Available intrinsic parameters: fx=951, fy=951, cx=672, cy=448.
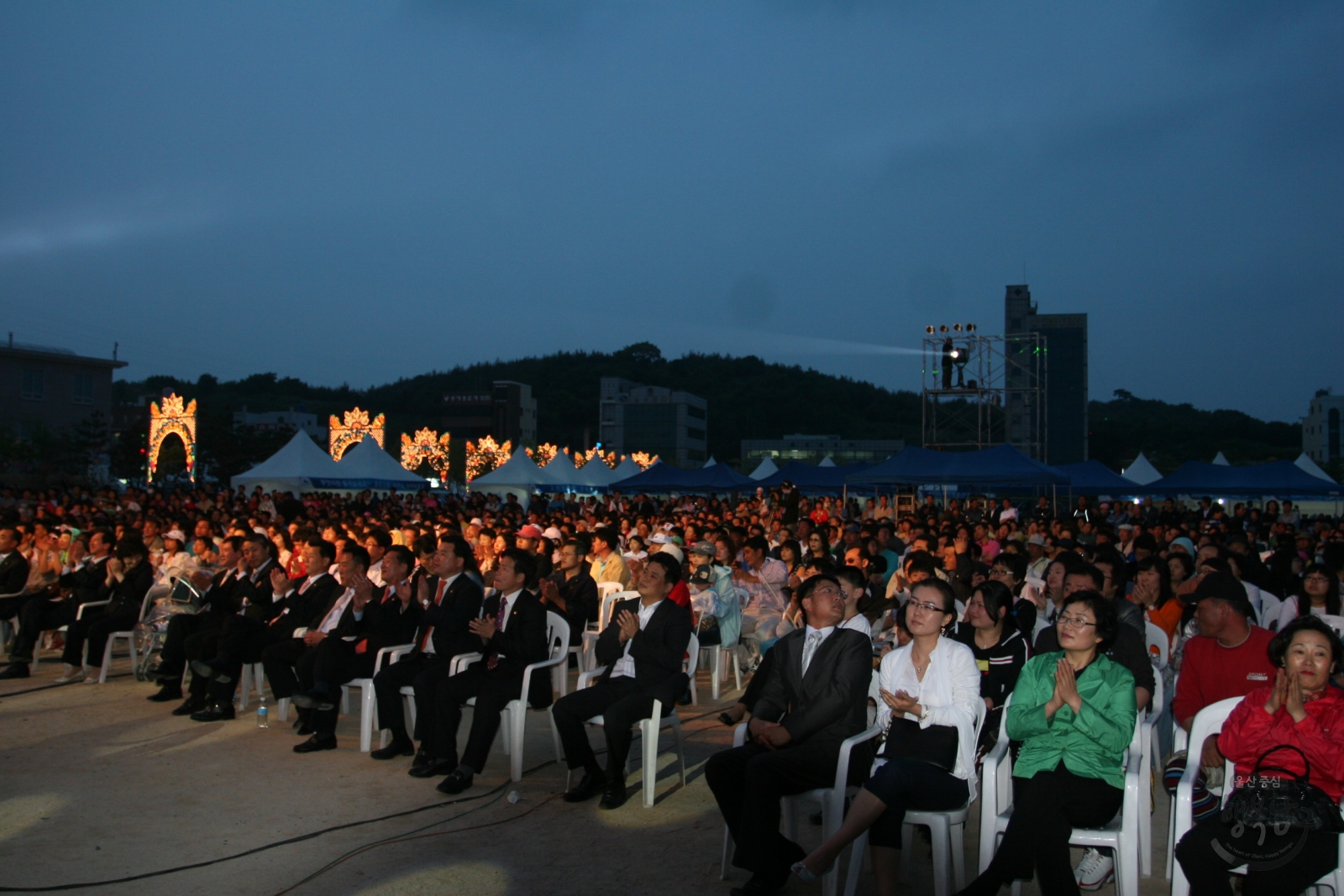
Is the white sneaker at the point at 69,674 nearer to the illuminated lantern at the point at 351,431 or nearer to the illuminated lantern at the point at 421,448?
the illuminated lantern at the point at 351,431

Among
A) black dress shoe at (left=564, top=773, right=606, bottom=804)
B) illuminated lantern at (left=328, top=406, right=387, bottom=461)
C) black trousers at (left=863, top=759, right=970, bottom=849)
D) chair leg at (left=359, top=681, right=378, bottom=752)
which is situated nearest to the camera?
black trousers at (left=863, top=759, right=970, bottom=849)

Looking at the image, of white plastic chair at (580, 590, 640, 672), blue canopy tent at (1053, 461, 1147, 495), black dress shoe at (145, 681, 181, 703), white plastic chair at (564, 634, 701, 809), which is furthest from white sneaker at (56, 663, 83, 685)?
blue canopy tent at (1053, 461, 1147, 495)

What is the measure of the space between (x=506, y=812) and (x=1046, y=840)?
8.01 feet

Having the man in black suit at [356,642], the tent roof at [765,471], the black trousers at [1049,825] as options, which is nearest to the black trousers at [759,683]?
the black trousers at [1049,825]

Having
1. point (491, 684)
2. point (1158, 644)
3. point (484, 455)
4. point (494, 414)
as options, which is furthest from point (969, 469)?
point (494, 414)

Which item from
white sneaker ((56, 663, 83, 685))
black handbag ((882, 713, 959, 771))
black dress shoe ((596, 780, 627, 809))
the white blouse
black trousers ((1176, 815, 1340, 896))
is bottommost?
white sneaker ((56, 663, 83, 685))

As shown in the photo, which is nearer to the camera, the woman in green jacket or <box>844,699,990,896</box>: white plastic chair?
the woman in green jacket

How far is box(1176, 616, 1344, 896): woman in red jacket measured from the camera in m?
2.79

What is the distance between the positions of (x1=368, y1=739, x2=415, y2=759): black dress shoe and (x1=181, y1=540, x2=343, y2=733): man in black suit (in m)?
1.07

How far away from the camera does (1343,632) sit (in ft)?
16.2

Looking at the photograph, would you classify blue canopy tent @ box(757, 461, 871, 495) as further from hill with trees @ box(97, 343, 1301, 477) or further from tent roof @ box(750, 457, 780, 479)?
hill with trees @ box(97, 343, 1301, 477)

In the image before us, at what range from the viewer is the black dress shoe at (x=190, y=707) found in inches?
248

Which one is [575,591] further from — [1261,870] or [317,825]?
[1261,870]

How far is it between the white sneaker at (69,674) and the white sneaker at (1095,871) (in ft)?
24.0
